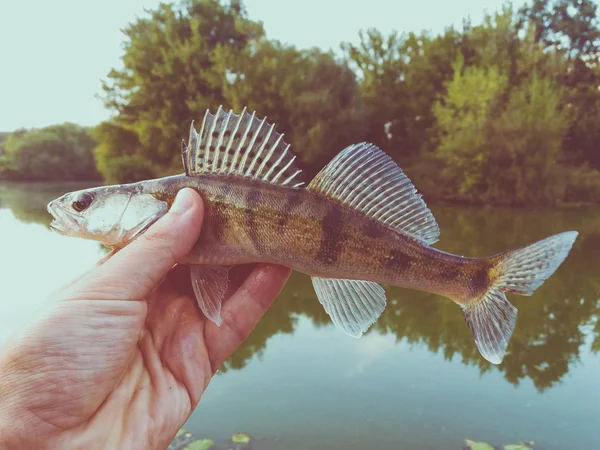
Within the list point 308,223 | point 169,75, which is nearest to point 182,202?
point 308,223

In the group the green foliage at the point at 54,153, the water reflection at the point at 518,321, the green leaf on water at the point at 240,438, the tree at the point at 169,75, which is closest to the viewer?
the green leaf on water at the point at 240,438

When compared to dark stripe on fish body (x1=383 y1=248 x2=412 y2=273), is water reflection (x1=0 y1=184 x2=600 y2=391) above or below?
below

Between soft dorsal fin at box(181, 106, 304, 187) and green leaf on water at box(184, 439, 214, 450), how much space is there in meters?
3.34

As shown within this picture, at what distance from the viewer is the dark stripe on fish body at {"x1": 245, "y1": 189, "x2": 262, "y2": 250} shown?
8.62ft

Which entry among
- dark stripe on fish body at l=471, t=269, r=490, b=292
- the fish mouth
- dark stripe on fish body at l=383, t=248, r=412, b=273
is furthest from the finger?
dark stripe on fish body at l=471, t=269, r=490, b=292

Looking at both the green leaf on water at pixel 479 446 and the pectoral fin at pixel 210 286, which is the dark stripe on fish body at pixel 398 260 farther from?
the green leaf on water at pixel 479 446

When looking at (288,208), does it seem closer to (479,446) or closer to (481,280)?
(481,280)

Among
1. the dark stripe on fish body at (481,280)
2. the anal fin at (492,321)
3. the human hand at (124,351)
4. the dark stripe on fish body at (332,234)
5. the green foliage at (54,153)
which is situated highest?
the dark stripe on fish body at (332,234)

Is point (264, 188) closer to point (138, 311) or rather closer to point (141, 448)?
point (138, 311)

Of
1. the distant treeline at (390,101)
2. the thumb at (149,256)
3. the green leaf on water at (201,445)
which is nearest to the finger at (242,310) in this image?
the thumb at (149,256)

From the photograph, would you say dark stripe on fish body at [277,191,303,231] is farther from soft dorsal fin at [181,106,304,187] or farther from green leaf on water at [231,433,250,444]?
green leaf on water at [231,433,250,444]

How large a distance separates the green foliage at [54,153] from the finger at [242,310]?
35264 mm

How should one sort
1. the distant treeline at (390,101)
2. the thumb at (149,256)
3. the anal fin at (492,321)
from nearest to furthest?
1. the thumb at (149,256)
2. the anal fin at (492,321)
3. the distant treeline at (390,101)

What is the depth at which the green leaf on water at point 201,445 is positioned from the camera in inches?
187
